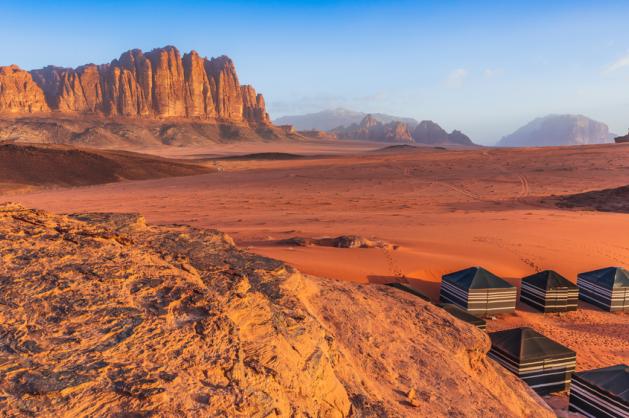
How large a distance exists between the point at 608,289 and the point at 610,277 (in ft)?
1.13

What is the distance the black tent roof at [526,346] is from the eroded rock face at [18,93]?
11724cm

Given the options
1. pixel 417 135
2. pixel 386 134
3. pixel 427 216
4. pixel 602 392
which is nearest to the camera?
pixel 602 392

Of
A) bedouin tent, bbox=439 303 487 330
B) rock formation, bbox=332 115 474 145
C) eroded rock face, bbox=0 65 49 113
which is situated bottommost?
bedouin tent, bbox=439 303 487 330

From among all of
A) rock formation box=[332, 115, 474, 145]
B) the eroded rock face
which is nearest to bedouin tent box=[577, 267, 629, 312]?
the eroded rock face

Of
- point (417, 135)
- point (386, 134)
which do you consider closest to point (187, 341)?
point (386, 134)

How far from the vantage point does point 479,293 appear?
10.6 metres

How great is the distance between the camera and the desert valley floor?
11.7 meters

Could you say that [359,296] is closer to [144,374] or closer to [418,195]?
[144,374]

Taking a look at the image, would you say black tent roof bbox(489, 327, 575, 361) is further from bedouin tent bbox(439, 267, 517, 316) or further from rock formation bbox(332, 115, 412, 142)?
rock formation bbox(332, 115, 412, 142)

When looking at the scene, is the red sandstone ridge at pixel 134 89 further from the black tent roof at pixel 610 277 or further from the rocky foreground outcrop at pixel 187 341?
the rocky foreground outcrop at pixel 187 341

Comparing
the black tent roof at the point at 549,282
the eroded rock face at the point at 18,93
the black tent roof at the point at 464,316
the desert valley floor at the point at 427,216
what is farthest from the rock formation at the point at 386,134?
the black tent roof at the point at 464,316

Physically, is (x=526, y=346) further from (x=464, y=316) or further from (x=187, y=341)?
(x=187, y=341)

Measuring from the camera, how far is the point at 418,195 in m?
29.1

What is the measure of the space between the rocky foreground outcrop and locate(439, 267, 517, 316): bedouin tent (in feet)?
16.8
